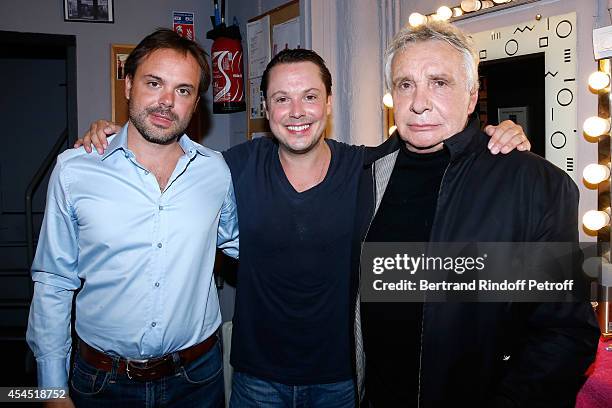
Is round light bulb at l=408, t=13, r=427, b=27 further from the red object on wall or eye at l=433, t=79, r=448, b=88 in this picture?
the red object on wall

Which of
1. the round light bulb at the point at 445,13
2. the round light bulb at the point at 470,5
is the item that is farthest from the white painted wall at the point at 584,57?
the round light bulb at the point at 445,13

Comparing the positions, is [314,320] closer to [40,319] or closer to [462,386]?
[462,386]

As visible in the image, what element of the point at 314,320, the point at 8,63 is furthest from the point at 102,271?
the point at 8,63

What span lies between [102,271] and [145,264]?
13 centimetres

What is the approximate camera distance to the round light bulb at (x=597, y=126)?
5.99 feet

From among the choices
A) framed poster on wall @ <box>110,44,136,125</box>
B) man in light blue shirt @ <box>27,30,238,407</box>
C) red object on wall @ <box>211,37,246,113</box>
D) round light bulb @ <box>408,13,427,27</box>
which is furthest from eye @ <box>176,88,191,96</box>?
framed poster on wall @ <box>110,44,136,125</box>

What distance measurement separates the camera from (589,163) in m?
1.89

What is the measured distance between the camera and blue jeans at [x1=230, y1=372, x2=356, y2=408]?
171cm

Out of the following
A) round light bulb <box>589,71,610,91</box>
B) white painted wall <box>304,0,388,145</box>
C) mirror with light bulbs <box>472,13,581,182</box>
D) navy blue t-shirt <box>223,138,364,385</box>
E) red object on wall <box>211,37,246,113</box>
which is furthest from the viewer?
red object on wall <box>211,37,246,113</box>

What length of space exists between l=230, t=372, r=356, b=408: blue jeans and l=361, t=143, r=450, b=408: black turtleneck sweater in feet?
0.58

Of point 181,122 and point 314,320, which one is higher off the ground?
point 181,122

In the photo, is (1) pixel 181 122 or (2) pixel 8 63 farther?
(2) pixel 8 63

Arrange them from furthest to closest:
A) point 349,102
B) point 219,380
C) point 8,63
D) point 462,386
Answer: point 8,63 → point 349,102 → point 219,380 → point 462,386

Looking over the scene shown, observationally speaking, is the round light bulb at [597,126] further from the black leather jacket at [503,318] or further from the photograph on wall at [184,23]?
the photograph on wall at [184,23]
